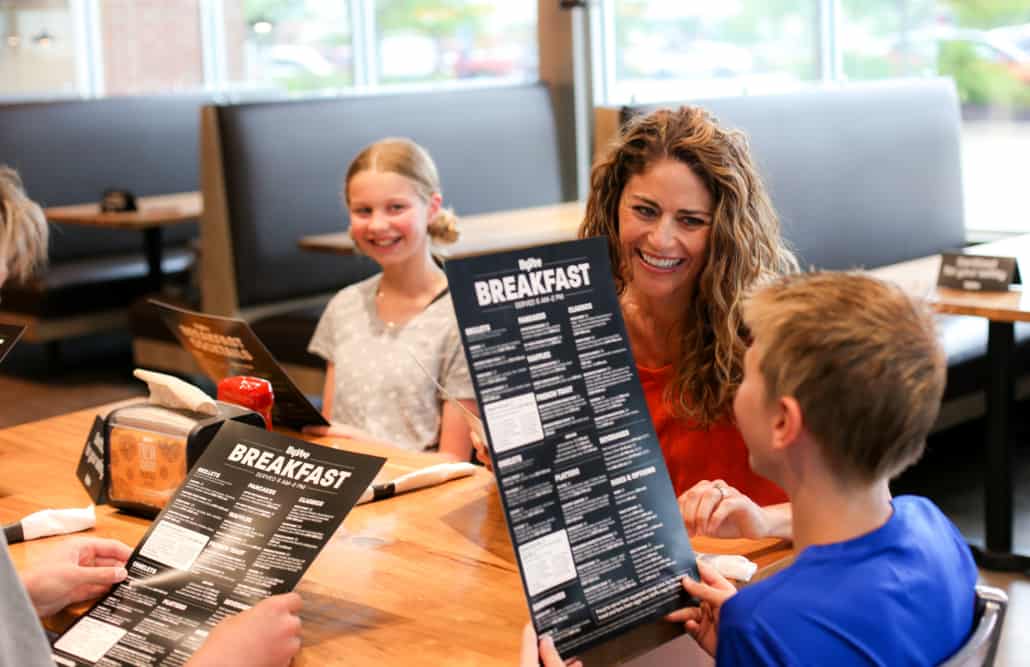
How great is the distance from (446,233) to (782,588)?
204 centimetres

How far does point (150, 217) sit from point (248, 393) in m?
4.07

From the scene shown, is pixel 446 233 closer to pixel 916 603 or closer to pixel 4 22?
pixel 916 603

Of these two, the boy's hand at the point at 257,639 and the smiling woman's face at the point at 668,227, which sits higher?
the smiling woman's face at the point at 668,227

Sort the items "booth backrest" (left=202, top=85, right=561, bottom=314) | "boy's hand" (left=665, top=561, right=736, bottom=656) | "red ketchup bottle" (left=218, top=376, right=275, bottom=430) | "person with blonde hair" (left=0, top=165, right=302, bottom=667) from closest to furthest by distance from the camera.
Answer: "person with blonde hair" (left=0, top=165, right=302, bottom=667), "boy's hand" (left=665, top=561, right=736, bottom=656), "red ketchup bottle" (left=218, top=376, right=275, bottom=430), "booth backrest" (left=202, top=85, right=561, bottom=314)

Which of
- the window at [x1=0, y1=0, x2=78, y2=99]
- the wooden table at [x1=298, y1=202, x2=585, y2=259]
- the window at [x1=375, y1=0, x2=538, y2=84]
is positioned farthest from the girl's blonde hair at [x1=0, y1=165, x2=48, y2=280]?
the window at [x1=0, y1=0, x2=78, y2=99]

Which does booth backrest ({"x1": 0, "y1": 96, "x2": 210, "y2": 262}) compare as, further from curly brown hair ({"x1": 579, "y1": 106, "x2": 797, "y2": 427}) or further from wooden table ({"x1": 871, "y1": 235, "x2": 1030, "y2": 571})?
curly brown hair ({"x1": 579, "y1": 106, "x2": 797, "y2": 427})

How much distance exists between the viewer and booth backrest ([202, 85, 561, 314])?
5410 mm

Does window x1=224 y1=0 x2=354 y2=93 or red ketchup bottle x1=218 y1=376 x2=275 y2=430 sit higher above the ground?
window x1=224 y1=0 x2=354 y2=93

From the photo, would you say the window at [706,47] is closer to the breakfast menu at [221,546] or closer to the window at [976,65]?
the window at [976,65]

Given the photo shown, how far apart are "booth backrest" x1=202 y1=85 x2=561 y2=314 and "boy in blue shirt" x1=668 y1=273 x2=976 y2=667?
4253 mm

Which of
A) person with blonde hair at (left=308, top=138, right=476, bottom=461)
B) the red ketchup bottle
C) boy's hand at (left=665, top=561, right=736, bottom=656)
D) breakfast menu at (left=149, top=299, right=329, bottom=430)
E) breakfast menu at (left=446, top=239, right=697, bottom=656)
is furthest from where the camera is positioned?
person with blonde hair at (left=308, top=138, right=476, bottom=461)

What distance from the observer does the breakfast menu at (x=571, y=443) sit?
53.0 inches

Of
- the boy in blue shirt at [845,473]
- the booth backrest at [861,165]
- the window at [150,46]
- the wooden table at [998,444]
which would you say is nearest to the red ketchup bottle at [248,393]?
the boy in blue shirt at [845,473]

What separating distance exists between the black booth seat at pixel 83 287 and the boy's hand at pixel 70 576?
499 centimetres
